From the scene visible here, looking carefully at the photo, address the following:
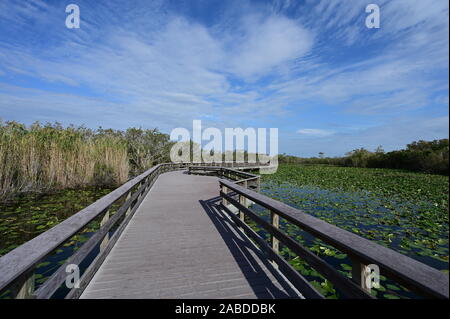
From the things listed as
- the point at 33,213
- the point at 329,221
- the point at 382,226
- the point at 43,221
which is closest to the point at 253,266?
the point at 329,221

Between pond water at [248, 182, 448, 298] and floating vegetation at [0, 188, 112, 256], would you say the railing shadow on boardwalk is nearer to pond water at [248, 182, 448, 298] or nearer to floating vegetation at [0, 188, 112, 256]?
pond water at [248, 182, 448, 298]

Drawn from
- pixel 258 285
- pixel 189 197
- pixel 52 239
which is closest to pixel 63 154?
pixel 189 197

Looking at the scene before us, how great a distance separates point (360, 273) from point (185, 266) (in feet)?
6.48

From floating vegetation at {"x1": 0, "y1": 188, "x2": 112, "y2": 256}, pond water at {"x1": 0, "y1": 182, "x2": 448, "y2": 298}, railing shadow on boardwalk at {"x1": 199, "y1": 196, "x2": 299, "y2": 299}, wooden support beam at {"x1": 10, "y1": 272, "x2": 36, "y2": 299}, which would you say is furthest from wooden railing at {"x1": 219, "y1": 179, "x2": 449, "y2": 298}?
floating vegetation at {"x1": 0, "y1": 188, "x2": 112, "y2": 256}

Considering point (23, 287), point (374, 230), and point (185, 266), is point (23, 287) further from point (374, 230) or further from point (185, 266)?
point (374, 230)

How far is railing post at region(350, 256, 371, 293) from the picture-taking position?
1.58 meters

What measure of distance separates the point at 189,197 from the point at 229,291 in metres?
5.42

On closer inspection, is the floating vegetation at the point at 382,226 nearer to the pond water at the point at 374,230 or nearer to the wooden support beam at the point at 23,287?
the pond water at the point at 374,230

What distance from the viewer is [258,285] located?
2.45 m
